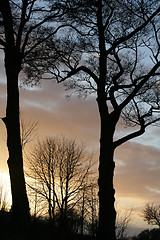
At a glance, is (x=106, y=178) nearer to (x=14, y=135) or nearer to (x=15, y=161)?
(x=15, y=161)

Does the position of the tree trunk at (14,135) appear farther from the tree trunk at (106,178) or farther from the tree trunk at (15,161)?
the tree trunk at (106,178)

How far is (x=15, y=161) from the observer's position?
9.88m

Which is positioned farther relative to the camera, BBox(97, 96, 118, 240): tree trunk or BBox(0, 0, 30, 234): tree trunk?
BBox(97, 96, 118, 240): tree trunk

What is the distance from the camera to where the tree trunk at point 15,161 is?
917 centimetres

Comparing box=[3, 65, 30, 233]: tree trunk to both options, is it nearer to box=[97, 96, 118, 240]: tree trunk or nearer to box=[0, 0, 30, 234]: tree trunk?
box=[0, 0, 30, 234]: tree trunk

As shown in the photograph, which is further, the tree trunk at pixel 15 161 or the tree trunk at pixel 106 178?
the tree trunk at pixel 106 178

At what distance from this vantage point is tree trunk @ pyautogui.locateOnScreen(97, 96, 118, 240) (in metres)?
11.3

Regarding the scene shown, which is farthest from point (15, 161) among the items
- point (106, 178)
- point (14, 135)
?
point (106, 178)

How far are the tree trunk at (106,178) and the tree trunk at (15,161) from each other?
10.9 ft

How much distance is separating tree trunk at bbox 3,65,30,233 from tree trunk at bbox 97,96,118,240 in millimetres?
3325

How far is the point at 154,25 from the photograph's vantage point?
46.0 ft

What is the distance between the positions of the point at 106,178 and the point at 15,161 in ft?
12.6

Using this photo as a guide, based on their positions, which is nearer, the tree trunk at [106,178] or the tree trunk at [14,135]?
the tree trunk at [14,135]

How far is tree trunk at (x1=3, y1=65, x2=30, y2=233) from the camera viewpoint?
30.1ft
